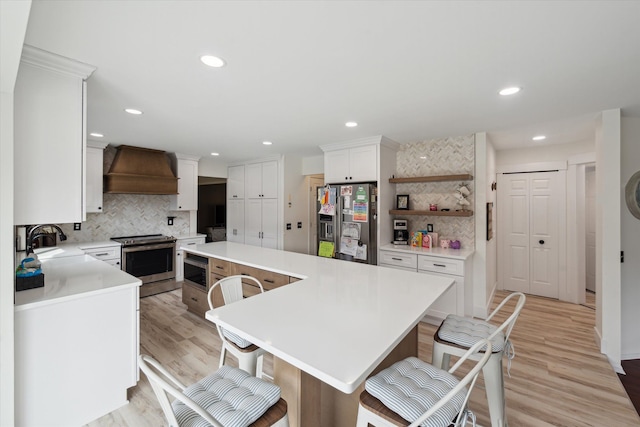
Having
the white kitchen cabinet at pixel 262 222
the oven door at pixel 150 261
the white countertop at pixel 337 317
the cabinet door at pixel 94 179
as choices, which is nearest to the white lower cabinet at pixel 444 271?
the white countertop at pixel 337 317

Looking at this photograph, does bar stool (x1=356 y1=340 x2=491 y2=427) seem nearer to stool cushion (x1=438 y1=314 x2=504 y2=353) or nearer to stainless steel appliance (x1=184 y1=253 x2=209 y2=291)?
stool cushion (x1=438 y1=314 x2=504 y2=353)

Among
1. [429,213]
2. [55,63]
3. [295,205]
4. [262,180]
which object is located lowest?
[429,213]

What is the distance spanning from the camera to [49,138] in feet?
5.57

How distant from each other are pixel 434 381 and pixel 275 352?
685 millimetres

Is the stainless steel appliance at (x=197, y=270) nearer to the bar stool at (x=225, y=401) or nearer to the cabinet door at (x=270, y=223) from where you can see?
the cabinet door at (x=270, y=223)

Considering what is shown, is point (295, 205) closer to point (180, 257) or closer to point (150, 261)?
point (180, 257)

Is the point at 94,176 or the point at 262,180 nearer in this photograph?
the point at 94,176

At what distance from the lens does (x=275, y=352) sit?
107 cm

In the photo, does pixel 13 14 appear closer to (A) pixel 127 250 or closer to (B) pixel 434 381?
(B) pixel 434 381

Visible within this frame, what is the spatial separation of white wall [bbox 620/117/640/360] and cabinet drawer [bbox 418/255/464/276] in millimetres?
1513

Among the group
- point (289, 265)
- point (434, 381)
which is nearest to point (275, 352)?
point (434, 381)

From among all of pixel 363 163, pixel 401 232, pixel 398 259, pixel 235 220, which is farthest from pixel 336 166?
pixel 235 220

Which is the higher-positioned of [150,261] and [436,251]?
[436,251]

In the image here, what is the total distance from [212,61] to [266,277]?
179 centimetres
